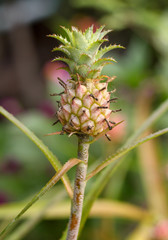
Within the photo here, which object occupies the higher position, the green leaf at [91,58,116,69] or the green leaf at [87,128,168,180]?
the green leaf at [91,58,116,69]

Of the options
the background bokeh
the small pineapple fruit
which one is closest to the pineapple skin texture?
the small pineapple fruit

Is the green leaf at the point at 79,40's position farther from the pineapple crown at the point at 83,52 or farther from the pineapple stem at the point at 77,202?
the pineapple stem at the point at 77,202

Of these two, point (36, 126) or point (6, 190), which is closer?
point (6, 190)

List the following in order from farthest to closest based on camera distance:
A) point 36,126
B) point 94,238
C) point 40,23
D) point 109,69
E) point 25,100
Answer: point 40,23
point 25,100
point 109,69
point 36,126
point 94,238

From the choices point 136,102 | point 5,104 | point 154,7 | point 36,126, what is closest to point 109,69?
point 136,102

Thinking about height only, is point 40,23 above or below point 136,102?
above

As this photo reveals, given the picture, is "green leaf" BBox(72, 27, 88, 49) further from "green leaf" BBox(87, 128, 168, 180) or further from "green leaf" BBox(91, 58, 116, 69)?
"green leaf" BBox(87, 128, 168, 180)

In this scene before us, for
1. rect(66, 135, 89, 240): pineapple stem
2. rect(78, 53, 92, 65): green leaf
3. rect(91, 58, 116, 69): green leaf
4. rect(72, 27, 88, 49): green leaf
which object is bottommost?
rect(66, 135, 89, 240): pineapple stem

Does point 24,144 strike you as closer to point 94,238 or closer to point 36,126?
point 36,126
